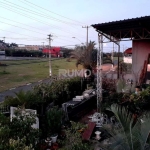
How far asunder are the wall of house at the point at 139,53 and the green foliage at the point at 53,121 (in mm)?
8450

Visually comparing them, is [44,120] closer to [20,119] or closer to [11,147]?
[20,119]

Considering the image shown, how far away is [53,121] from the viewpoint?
6.15m

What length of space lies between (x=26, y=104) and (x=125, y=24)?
5.85 meters

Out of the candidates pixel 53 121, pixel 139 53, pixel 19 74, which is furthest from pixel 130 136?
pixel 19 74

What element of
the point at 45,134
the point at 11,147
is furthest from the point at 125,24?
the point at 11,147

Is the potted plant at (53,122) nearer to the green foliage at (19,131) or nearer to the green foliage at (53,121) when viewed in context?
the green foliage at (53,121)

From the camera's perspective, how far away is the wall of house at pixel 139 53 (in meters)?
12.7

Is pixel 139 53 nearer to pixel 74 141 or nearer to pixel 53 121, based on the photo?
pixel 53 121

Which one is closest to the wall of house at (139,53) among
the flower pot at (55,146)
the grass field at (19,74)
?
the flower pot at (55,146)

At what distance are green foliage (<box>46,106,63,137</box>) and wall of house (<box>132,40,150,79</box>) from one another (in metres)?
8.45

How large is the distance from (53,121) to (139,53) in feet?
29.2

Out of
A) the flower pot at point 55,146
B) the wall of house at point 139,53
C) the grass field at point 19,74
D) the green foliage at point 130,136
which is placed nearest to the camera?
the green foliage at point 130,136

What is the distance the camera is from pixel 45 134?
6.22m

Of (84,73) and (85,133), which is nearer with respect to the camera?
(85,133)
